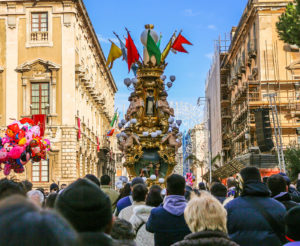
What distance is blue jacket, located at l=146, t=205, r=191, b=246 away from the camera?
6246 mm

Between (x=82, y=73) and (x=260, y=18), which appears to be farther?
(x=260, y=18)

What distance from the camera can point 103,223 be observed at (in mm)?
2840

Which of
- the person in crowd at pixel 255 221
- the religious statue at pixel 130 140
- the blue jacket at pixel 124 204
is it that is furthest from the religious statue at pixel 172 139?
the person in crowd at pixel 255 221

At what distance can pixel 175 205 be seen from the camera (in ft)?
21.1

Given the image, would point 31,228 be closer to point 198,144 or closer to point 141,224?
point 141,224

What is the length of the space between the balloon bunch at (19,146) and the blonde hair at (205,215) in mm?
13239

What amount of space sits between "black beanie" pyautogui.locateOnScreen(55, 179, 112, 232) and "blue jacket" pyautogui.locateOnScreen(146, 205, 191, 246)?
3.38m

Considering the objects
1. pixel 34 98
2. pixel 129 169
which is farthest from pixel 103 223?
pixel 34 98

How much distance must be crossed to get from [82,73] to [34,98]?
14.3 ft

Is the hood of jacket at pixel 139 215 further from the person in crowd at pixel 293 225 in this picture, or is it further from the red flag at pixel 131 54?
the red flag at pixel 131 54

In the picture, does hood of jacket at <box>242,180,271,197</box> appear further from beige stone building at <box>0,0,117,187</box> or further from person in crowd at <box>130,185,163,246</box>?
beige stone building at <box>0,0,117,187</box>

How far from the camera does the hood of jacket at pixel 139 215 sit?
22.9 feet

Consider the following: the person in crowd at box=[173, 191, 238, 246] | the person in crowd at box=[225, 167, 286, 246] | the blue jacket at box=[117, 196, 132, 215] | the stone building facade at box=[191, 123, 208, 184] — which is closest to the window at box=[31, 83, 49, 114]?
the blue jacket at box=[117, 196, 132, 215]

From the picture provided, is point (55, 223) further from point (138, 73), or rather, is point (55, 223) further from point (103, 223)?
point (138, 73)
